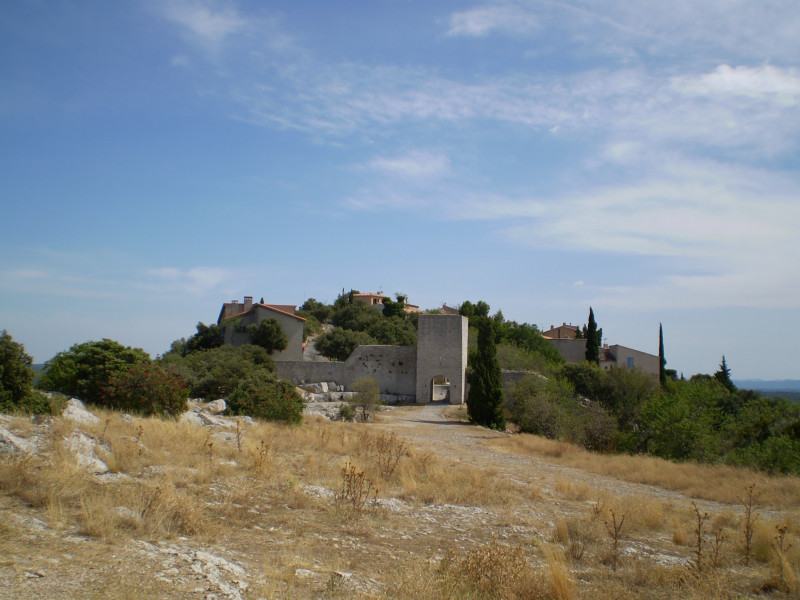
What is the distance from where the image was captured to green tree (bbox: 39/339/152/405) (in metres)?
14.3

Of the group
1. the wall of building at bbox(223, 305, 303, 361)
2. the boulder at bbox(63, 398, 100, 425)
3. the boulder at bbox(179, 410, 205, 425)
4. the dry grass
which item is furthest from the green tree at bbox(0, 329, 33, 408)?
the wall of building at bbox(223, 305, 303, 361)

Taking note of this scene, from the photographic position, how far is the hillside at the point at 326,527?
4.46m

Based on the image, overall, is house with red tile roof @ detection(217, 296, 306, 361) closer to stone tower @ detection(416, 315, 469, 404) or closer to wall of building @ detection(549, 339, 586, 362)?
stone tower @ detection(416, 315, 469, 404)

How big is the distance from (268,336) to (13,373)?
28.4 meters

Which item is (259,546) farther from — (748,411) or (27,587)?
(748,411)

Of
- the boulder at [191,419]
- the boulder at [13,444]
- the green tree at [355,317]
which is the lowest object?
the boulder at [191,419]

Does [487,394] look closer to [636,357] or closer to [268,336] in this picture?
[268,336]

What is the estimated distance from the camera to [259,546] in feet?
17.7

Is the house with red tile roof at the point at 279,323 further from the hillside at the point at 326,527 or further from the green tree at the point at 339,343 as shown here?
the hillside at the point at 326,527

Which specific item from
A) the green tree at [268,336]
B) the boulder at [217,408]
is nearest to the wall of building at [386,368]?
the green tree at [268,336]

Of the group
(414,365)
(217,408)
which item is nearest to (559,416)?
(414,365)

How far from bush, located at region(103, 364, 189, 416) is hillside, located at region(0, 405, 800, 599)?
260 cm

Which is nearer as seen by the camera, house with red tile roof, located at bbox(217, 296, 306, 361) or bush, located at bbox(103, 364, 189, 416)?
bush, located at bbox(103, 364, 189, 416)

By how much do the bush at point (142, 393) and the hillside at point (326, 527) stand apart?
8.53 ft
